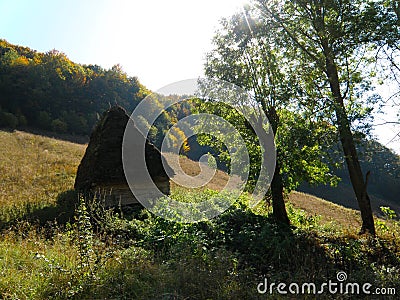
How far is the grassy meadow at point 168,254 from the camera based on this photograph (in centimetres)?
470

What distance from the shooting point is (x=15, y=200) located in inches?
441

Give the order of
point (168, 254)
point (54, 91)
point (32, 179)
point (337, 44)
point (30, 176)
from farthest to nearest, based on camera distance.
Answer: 1. point (54, 91)
2. point (30, 176)
3. point (32, 179)
4. point (337, 44)
5. point (168, 254)

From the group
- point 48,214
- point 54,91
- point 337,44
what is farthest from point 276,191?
point 54,91

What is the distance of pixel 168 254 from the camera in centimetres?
651

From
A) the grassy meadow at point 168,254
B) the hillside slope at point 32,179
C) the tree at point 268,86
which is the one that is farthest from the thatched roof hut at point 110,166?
the tree at point 268,86

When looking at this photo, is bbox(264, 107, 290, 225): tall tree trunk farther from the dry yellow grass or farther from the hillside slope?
the dry yellow grass

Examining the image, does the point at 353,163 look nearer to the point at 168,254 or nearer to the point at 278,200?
the point at 278,200

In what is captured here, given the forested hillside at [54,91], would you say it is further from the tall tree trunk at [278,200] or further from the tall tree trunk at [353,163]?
the tall tree trunk at [353,163]

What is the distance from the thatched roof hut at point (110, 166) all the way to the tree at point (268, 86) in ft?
12.1

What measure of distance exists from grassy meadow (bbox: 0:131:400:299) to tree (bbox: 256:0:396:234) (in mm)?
2324

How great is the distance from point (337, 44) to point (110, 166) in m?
8.80

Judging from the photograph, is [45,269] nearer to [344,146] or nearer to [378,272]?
[378,272]

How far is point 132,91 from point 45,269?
6140 cm

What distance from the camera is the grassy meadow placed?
15.4 ft
